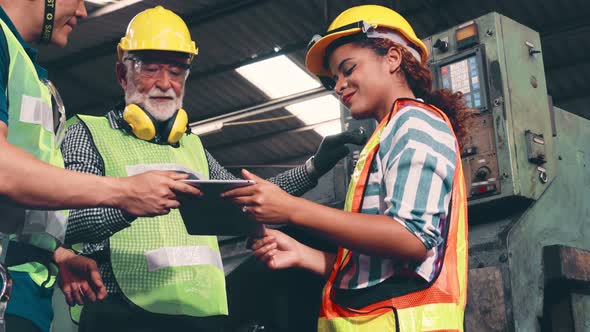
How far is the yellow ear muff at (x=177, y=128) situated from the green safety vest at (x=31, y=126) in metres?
0.79

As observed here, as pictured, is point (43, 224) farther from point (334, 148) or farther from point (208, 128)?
point (208, 128)

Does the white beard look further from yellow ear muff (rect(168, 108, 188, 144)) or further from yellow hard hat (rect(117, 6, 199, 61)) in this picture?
yellow hard hat (rect(117, 6, 199, 61))

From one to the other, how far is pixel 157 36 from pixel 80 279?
3.13 feet

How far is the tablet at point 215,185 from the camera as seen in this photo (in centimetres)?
168

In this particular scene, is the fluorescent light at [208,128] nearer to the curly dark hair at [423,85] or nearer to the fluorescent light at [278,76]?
the fluorescent light at [278,76]

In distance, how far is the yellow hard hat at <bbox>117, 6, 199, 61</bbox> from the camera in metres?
2.57

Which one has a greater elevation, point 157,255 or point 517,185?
point 517,185

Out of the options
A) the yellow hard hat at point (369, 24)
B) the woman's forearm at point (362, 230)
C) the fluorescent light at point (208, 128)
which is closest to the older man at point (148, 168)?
the yellow hard hat at point (369, 24)

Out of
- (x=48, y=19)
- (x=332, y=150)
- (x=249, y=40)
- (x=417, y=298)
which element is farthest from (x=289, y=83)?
(x=417, y=298)

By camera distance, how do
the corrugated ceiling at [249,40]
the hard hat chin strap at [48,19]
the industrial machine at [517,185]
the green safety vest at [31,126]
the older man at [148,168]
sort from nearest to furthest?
the green safety vest at [31,126]
the hard hat chin strap at [48,19]
the older man at [148,168]
the industrial machine at [517,185]
the corrugated ceiling at [249,40]

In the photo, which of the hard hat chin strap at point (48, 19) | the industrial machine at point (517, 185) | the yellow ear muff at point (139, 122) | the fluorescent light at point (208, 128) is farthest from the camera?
the fluorescent light at point (208, 128)

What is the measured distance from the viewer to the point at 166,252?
2273 mm

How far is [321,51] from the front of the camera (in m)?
2.21

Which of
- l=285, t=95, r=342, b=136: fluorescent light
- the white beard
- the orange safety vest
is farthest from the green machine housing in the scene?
l=285, t=95, r=342, b=136: fluorescent light
